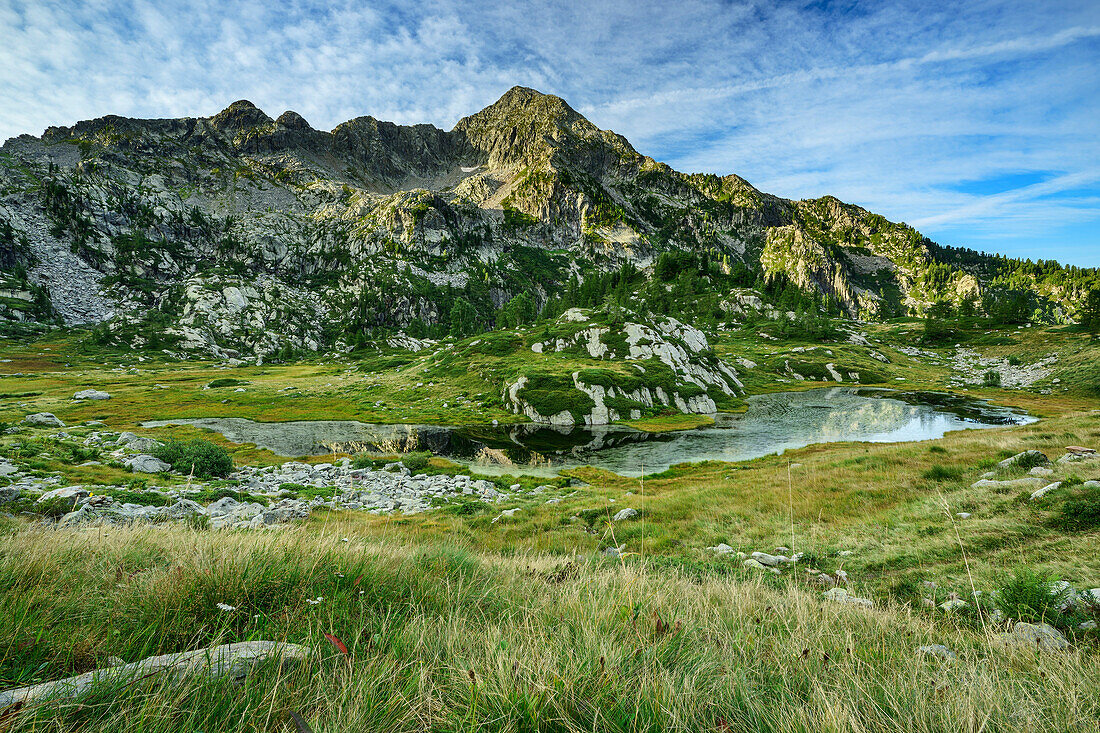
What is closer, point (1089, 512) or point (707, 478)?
point (1089, 512)

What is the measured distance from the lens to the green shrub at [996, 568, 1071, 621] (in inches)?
207

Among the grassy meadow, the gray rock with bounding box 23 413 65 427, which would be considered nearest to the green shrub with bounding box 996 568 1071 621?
the grassy meadow

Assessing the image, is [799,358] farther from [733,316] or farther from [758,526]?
[758,526]

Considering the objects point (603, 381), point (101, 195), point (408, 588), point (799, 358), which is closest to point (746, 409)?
point (603, 381)

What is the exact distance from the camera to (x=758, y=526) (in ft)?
42.0

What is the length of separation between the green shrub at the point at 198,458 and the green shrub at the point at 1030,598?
93.1 ft

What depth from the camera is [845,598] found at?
6125 mm

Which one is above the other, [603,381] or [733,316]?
[733,316]

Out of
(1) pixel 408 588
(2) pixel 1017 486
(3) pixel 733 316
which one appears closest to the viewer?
(1) pixel 408 588

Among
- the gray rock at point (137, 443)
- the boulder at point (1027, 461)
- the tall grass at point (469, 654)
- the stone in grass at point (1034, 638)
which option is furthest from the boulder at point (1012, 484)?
the gray rock at point (137, 443)

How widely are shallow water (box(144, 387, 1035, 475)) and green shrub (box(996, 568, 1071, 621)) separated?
2388 centimetres

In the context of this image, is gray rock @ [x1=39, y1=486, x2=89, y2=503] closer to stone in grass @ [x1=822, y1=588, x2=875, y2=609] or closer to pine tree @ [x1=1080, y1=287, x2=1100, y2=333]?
stone in grass @ [x1=822, y1=588, x2=875, y2=609]

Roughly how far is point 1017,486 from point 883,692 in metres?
13.5

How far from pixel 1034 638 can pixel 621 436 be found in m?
40.4
